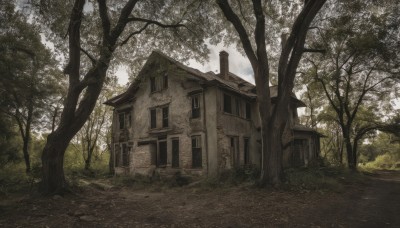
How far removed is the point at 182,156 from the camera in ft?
55.0

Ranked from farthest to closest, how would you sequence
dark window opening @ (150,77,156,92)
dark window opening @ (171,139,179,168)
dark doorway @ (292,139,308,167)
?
dark doorway @ (292,139,308,167) → dark window opening @ (150,77,156,92) → dark window opening @ (171,139,179,168)

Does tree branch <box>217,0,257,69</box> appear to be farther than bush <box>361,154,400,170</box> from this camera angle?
No

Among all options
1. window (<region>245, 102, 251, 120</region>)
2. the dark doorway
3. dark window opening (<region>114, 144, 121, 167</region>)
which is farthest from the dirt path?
dark window opening (<region>114, 144, 121, 167</region>)

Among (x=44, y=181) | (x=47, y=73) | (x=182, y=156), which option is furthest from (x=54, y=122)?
(x=44, y=181)

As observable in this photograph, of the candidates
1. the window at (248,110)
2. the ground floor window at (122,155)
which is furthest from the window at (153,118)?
the window at (248,110)

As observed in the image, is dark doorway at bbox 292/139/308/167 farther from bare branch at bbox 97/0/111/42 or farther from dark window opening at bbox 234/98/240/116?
bare branch at bbox 97/0/111/42

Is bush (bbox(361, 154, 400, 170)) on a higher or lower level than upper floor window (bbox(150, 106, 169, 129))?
lower

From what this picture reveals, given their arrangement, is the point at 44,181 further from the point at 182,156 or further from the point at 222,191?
the point at 182,156

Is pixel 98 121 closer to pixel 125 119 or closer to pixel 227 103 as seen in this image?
pixel 125 119

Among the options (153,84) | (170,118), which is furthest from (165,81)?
(170,118)

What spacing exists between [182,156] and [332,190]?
8661 mm

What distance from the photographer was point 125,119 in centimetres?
2138

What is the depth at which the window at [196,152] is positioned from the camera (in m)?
16.1

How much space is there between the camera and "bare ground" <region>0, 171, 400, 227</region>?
7.04m
